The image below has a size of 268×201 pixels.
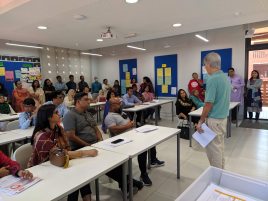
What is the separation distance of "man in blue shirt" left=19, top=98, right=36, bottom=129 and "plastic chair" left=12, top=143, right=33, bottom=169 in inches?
53.7

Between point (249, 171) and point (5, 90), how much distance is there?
7.03 meters

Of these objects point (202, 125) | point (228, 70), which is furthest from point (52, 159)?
point (228, 70)

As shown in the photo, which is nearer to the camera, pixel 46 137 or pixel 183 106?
pixel 46 137

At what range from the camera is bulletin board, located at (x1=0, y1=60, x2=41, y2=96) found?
6963 millimetres

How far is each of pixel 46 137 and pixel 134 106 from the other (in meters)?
3.84

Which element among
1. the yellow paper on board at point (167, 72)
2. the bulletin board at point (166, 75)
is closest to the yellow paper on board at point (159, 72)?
the bulletin board at point (166, 75)

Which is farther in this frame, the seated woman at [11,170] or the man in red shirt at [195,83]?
the man in red shirt at [195,83]

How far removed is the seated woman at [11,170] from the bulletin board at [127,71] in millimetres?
7033

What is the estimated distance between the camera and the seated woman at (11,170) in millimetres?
1524

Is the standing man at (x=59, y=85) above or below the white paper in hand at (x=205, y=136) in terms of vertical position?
above

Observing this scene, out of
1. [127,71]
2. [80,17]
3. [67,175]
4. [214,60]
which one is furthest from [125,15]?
[127,71]

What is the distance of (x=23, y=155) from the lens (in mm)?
1964

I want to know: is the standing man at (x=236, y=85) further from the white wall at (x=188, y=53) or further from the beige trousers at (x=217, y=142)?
the beige trousers at (x=217, y=142)

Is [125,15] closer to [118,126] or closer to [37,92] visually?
[118,126]
